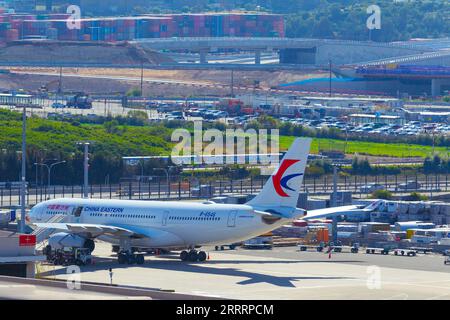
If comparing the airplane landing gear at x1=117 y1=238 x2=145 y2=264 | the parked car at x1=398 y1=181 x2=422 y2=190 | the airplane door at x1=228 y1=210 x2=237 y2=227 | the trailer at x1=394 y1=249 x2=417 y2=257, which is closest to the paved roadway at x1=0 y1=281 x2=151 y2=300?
the airplane door at x1=228 y1=210 x2=237 y2=227

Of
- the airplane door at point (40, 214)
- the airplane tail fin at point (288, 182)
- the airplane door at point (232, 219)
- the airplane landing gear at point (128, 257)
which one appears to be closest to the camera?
the airplane tail fin at point (288, 182)

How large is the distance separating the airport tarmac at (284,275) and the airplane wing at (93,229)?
1.20 metres

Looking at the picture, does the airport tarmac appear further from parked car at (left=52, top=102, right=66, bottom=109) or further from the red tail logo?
parked car at (left=52, top=102, right=66, bottom=109)

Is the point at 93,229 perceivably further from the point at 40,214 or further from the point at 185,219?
the point at 40,214

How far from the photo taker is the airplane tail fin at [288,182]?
192 feet

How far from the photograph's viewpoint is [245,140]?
125188 millimetres

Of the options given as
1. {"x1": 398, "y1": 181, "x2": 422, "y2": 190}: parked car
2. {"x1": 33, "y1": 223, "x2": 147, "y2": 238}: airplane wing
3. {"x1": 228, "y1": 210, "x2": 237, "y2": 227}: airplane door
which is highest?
{"x1": 228, "y1": 210, "x2": 237, "y2": 227}: airplane door

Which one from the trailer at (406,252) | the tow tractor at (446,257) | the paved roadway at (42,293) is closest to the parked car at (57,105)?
the trailer at (406,252)

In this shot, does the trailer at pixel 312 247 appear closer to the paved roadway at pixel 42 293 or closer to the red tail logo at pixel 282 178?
the red tail logo at pixel 282 178

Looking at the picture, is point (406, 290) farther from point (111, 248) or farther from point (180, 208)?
point (111, 248)

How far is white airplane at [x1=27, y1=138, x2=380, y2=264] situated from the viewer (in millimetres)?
58562

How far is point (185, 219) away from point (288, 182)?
459 cm
